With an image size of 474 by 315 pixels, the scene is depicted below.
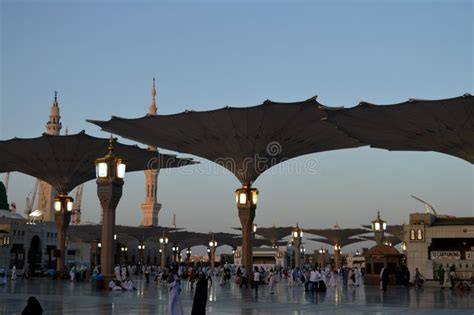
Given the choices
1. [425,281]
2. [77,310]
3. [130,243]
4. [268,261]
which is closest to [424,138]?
[425,281]

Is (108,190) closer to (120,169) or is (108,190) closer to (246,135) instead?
(120,169)

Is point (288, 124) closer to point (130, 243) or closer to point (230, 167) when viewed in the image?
point (230, 167)

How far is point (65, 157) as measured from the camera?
35188mm

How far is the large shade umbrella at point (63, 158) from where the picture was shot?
33.6 m

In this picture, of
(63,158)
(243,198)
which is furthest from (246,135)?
(63,158)

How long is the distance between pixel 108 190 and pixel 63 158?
1553cm

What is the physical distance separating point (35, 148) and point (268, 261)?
49368 millimetres

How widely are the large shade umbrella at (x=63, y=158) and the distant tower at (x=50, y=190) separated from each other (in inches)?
2219

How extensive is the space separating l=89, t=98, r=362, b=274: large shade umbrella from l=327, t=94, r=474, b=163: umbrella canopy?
193cm

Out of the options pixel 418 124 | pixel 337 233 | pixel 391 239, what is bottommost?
pixel 391 239

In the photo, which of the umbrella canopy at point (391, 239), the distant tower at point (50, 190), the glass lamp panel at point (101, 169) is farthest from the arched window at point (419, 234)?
the distant tower at point (50, 190)

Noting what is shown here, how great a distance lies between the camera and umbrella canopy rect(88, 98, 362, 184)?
27078 millimetres

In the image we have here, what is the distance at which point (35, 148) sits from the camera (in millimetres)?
34281

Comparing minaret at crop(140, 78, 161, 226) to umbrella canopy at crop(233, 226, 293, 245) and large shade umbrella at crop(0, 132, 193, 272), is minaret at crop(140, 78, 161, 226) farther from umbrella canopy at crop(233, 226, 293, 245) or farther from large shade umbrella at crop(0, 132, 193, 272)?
large shade umbrella at crop(0, 132, 193, 272)
